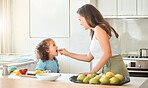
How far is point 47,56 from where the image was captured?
301 centimetres

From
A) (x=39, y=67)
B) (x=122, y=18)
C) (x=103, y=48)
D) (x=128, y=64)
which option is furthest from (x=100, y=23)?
(x=122, y=18)

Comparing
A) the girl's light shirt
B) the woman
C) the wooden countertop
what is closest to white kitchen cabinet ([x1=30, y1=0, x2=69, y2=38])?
the girl's light shirt

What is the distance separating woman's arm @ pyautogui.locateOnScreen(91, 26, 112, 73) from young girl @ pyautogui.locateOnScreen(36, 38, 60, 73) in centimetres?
81

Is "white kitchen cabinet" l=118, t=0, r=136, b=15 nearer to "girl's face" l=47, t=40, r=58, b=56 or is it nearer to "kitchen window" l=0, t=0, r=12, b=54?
"girl's face" l=47, t=40, r=58, b=56

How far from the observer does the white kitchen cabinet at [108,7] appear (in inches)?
167

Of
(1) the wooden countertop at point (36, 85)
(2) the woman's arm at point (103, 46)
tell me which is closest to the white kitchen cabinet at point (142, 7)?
(2) the woman's arm at point (103, 46)

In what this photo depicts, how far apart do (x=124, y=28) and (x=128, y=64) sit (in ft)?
2.68

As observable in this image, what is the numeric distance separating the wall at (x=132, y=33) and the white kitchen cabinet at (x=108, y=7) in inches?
12.3

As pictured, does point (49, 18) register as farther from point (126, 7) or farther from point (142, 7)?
point (142, 7)

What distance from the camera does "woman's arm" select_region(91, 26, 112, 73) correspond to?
2.24 m

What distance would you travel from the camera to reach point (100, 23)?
2393 millimetres

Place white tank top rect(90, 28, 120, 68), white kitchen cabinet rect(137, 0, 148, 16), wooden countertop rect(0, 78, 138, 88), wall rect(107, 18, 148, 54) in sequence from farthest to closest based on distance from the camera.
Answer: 1. wall rect(107, 18, 148, 54)
2. white kitchen cabinet rect(137, 0, 148, 16)
3. white tank top rect(90, 28, 120, 68)
4. wooden countertop rect(0, 78, 138, 88)

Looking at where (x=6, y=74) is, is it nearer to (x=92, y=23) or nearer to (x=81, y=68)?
(x=92, y=23)

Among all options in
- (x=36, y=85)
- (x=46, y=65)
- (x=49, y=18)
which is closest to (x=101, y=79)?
(x=36, y=85)
